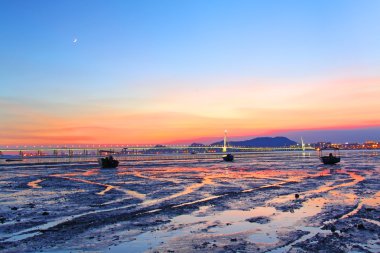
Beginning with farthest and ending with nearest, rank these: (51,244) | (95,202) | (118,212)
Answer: (95,202), (118,212), (51,244)

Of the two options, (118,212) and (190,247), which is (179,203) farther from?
(190,247)

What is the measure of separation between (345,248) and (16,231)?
10.9 meters

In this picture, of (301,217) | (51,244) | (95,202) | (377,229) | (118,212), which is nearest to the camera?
(51,244)

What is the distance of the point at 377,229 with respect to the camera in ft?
44.6

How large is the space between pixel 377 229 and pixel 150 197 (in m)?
13.5

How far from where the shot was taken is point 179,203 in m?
20.9

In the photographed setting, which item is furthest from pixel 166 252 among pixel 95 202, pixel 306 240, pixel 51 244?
pixel 95 202

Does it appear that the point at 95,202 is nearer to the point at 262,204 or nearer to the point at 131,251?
the point at 262,204

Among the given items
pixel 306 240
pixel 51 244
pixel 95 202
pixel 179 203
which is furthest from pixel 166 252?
pixel 95 202

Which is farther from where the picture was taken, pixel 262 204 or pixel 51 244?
pixel 262 204

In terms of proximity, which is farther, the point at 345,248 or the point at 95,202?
the point at 95,202

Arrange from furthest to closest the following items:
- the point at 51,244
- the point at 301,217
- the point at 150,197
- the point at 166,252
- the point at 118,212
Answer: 1. the point at 150,197
2. the point at 118,212
3. the point at 301,217
4. the point at 51,244
5. the point at 166,252

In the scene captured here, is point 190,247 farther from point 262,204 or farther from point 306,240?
point 262,204

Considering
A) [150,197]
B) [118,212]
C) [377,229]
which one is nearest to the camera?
[377,229]
